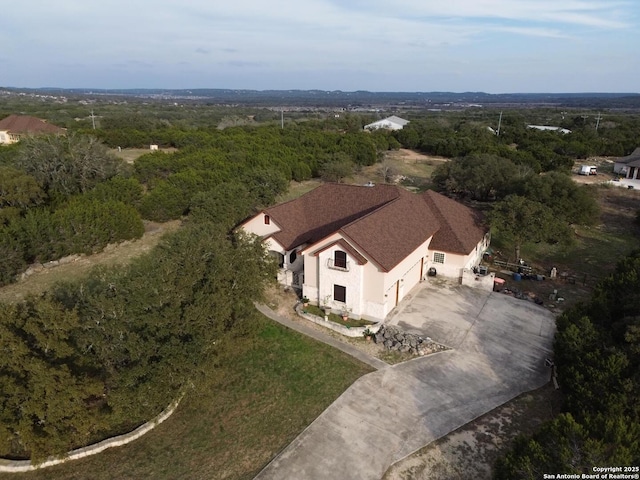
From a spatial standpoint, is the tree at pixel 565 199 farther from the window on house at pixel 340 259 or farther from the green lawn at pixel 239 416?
the green lawn at pixel 239 416

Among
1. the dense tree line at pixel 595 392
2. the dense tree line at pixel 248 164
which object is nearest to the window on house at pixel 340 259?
the dense tree line at pixel 595 392

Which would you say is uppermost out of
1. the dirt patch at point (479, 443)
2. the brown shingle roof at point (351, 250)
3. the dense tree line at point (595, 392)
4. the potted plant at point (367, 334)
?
the brown shingle roof at point (351, 250)

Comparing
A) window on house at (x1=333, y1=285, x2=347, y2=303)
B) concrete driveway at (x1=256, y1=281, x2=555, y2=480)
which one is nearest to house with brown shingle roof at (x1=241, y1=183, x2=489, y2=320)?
window on house at (x1=333, y1=285, x2=347, y2=303)

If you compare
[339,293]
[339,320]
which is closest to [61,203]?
[339,293]

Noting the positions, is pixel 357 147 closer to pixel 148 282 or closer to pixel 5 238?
pixel 5 238

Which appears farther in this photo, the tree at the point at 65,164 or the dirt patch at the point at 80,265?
the tree at the point at 65,164

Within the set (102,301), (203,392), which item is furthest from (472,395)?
(102,301)

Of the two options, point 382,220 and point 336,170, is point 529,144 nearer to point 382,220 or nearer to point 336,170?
point 336,170
